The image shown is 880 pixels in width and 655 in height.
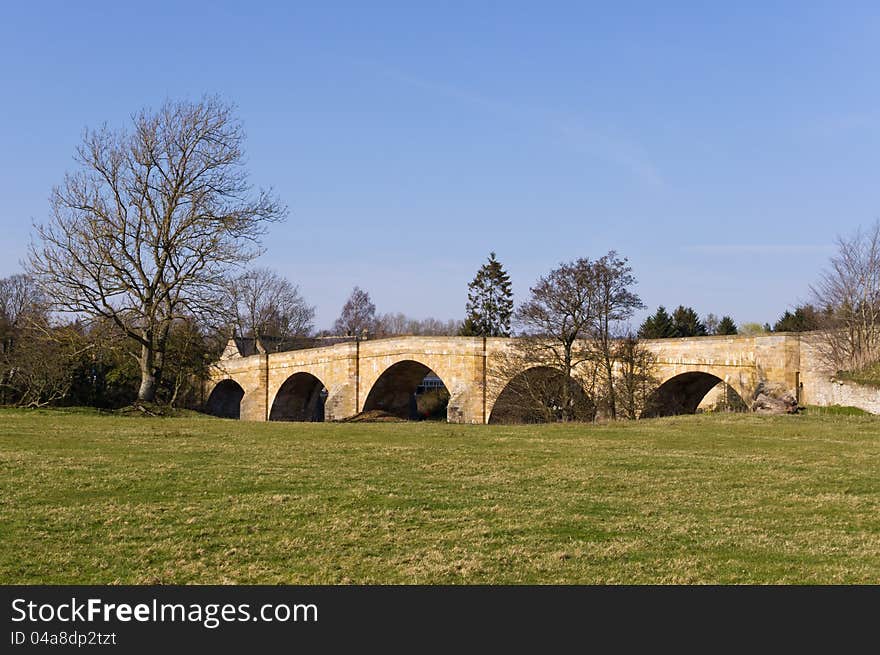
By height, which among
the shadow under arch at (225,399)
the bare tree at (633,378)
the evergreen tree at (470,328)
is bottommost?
the shadow under arch at (225,399)

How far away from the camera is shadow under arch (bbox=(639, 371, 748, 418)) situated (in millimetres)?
30844

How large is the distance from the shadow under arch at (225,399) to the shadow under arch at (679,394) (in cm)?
3144

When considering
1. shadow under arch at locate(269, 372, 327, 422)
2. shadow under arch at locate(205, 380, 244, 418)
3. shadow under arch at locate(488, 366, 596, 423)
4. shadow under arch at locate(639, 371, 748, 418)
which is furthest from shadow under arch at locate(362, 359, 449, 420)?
shadow under arch at locate(205, 380, 244, 418)

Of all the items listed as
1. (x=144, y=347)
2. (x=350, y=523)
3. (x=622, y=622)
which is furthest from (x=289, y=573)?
(x=144, y=347)

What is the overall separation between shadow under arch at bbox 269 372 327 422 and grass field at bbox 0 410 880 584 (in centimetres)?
3625

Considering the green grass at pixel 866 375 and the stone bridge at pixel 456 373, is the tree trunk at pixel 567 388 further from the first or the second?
the green grass at pixel 866 375

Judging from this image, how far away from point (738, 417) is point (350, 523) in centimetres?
1488

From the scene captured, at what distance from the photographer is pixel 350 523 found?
6.68 metres

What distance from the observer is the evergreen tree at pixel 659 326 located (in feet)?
184

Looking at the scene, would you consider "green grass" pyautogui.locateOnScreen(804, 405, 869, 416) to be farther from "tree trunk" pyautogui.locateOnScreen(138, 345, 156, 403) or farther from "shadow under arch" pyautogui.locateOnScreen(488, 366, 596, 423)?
"tree trunk" pyautogui.locateOnScreen(138, 345, 156, 403)

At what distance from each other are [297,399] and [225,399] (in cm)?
888

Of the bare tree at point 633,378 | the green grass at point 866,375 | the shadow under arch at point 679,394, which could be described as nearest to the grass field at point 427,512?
the green grass at point 866,375

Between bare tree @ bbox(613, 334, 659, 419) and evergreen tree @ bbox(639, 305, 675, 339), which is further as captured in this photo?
evergreen tree @ bbox(639, 305, 675, 339)

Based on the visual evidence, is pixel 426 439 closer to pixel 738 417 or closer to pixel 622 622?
pixel 738 417
